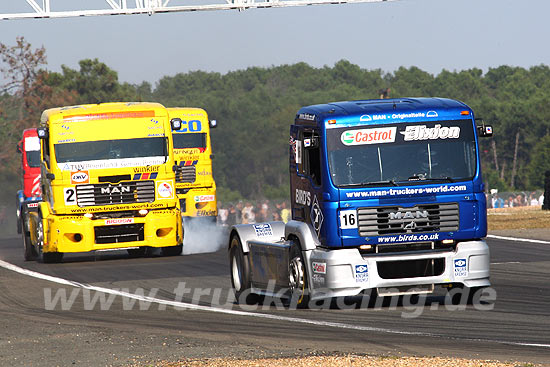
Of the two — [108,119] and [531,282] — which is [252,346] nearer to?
[531,282]

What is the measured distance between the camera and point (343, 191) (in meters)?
12.3

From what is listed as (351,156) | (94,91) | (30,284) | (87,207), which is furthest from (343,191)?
(94,91)

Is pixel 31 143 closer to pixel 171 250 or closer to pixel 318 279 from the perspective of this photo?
pixel 171 250

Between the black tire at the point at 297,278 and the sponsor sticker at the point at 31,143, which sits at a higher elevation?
the sponsor sticker at the point at 31,143

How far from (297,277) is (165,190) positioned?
9.10 metres

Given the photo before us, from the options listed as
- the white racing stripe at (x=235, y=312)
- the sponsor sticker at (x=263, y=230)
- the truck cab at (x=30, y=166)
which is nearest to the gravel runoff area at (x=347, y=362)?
the white racing stripe at (x=235, y=312)

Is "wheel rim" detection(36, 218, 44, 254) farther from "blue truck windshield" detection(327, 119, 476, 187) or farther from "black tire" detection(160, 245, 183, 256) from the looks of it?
"blue truck windshield" detection(327, 119, 476, 187)

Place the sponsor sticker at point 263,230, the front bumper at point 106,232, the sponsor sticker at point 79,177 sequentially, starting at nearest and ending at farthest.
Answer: the sponsor sticker at point 263,230, the sponsor sticker at point 79,177, the front bumper at point 106,232

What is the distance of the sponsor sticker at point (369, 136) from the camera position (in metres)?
12.5

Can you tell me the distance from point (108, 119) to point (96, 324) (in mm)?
9669

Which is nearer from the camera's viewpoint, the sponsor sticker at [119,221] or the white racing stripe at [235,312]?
the white racing stripe at [235,312]

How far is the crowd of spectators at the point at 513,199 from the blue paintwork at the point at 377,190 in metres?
34.6

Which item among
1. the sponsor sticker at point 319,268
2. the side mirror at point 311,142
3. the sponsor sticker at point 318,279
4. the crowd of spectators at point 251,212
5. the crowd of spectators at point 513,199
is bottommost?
the crowd of spectators at point 513,199

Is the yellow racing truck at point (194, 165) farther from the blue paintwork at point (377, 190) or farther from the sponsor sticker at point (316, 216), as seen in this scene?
the sponsor sticker at point (316, 216)
